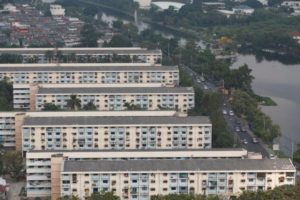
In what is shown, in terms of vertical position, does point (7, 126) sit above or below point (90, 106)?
below

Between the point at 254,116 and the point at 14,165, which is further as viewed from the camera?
the point at 254,116

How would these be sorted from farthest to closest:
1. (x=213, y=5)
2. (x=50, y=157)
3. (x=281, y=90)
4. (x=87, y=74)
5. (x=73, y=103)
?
(x=213, y=5) → (x=281, y=90) → (x=87, y=74) → (x=73, y=103) → (x=50, y=157)

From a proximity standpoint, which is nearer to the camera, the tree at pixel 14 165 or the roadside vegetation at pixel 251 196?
the roadside vegetation at pixel 251 196

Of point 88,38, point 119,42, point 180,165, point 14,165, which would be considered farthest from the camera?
point 88,38

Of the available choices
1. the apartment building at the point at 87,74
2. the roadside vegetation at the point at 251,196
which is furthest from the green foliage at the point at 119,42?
the roadside vegetation at the point at 251,196

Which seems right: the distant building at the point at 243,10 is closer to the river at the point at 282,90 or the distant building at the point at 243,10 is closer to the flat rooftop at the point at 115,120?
the river at the point at 282,90

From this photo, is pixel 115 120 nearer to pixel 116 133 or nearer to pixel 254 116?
pixel 116 133

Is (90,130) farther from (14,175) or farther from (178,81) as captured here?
(178,81)

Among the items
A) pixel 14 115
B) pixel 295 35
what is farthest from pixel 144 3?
pixel 14 115
